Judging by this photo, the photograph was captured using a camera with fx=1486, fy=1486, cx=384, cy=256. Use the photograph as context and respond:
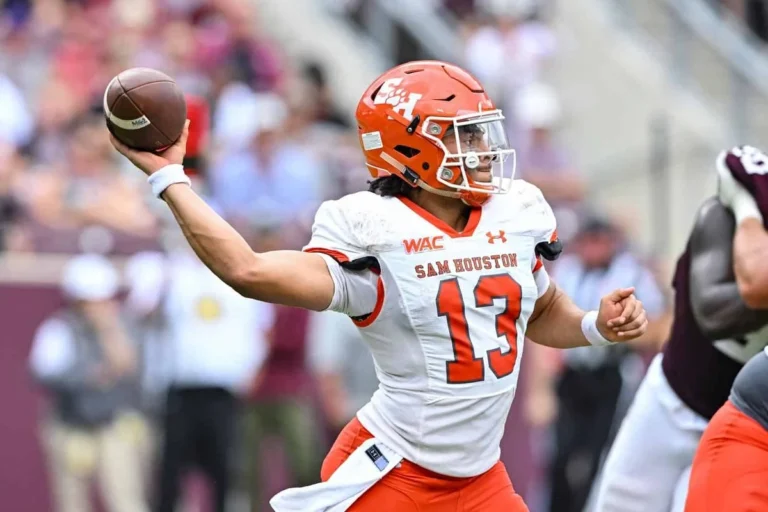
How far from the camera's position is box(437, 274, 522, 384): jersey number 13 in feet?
13.8

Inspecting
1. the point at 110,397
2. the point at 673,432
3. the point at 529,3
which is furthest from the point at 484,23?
the point at 673,432

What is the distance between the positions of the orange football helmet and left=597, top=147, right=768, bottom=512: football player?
0.95 metres

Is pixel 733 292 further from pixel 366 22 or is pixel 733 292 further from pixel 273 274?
pixel 366 22

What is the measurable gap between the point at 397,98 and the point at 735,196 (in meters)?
1.33

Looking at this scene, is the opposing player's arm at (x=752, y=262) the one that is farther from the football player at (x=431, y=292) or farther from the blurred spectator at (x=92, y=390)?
the blurred spectator at (x=92, y=390)

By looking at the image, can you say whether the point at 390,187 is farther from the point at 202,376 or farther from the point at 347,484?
the point at 202,376

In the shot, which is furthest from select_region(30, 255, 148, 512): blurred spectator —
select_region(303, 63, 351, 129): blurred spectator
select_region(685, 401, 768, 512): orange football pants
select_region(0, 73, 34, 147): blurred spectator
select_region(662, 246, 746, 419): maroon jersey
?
select_region(685, 401, 768, 512): orange football pants

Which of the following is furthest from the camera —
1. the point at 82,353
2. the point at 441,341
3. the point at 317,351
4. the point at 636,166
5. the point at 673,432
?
the point at 636,166

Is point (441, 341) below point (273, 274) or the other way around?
below

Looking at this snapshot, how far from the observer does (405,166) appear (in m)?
4.34

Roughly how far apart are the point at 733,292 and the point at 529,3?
31.4 ft

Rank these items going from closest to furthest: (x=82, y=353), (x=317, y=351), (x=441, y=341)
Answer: (x=441, y=341) → (x=82, y=353) → (x=317, y=351)

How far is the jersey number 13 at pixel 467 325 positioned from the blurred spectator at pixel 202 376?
4.80m

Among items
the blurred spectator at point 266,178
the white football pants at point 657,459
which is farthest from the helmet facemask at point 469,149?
the blurred spectator at point 266,178
